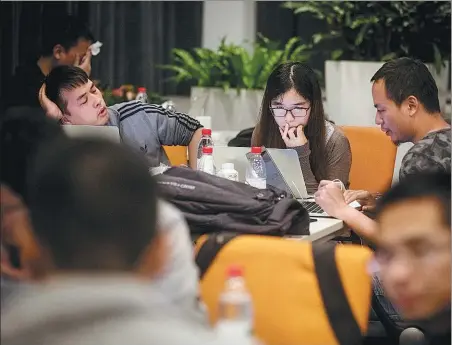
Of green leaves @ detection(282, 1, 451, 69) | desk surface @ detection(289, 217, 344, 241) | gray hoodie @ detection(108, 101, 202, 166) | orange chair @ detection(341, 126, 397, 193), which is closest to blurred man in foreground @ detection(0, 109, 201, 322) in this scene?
desk surface @ detection(289, 217, 344, 241)

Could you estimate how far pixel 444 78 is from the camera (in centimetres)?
412

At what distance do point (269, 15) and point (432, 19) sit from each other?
3.31ft

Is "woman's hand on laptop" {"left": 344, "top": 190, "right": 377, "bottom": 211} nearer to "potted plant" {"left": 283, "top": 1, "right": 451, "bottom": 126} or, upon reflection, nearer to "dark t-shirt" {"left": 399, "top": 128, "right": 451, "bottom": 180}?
"dark t-shirt" {"left": 399, "top": 128, "right": 451, "bottom": 180}

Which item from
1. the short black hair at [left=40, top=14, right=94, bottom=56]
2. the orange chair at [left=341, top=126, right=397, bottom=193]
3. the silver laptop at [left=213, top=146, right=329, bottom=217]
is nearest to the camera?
Answer: the silver laptop at [left=213, top=146, right=329, bottom=217]

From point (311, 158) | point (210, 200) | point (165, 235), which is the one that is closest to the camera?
point (165, 235)

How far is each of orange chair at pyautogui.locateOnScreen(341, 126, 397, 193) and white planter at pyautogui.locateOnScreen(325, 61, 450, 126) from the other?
903mm

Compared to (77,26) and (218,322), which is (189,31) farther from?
(218,322)

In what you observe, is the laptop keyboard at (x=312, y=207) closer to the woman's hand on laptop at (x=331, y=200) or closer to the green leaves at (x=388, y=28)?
the woman's hand on laptop at (x=331, y=200)

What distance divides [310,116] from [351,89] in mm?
1370

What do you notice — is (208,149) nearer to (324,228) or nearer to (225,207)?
(324,228)

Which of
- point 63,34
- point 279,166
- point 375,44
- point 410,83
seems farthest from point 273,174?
point 375,44

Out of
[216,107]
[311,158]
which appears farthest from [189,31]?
[311,158]

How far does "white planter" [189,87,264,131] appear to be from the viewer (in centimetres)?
402

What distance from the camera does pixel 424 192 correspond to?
1187 mm
